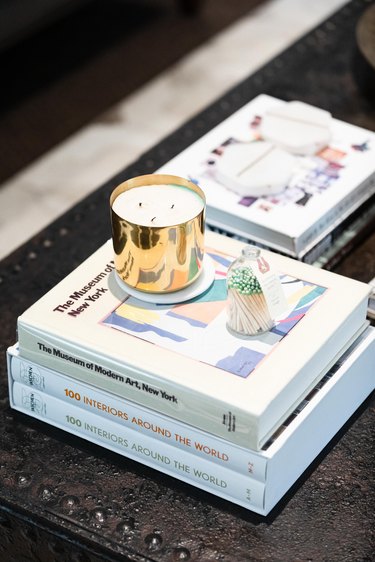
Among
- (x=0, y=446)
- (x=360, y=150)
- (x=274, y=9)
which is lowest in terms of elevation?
(x=274, y=9)

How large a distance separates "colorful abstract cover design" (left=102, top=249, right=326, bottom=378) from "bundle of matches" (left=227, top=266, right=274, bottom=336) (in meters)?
0.01

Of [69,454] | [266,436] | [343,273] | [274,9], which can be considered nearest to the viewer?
[266,436]

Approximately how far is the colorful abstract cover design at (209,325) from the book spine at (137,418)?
2.5 inches

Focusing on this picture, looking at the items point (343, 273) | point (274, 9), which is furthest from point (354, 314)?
point (274, 9)

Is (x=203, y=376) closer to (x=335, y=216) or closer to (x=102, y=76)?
(x=335, y=216)

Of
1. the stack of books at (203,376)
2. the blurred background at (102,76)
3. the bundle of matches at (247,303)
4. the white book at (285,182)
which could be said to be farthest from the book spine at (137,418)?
the blurred background at (102,76)

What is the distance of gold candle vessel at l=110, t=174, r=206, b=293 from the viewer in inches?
39.0

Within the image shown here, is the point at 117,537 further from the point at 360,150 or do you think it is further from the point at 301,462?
the point at 360,150

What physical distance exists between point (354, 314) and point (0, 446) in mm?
369

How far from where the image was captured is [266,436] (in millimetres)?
917

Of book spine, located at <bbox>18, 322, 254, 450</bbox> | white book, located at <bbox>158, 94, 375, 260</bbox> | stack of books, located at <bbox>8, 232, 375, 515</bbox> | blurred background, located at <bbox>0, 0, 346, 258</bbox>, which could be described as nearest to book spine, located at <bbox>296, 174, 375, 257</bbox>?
white book, located at <bbox>158, 94, 375, 260</bbox>

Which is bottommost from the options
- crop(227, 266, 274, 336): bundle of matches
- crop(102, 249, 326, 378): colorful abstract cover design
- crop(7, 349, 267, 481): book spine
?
crop(7, 349, 267, 481): book spine

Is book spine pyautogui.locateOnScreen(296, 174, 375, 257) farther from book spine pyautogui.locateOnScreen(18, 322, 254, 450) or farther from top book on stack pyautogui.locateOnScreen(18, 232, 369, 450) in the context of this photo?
book spine pyautogui.locateOnScreen(18, 322, 254, 450)

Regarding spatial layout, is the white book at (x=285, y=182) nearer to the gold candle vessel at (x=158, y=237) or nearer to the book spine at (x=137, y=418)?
the gold candle vessel at (x=158, y=237)
